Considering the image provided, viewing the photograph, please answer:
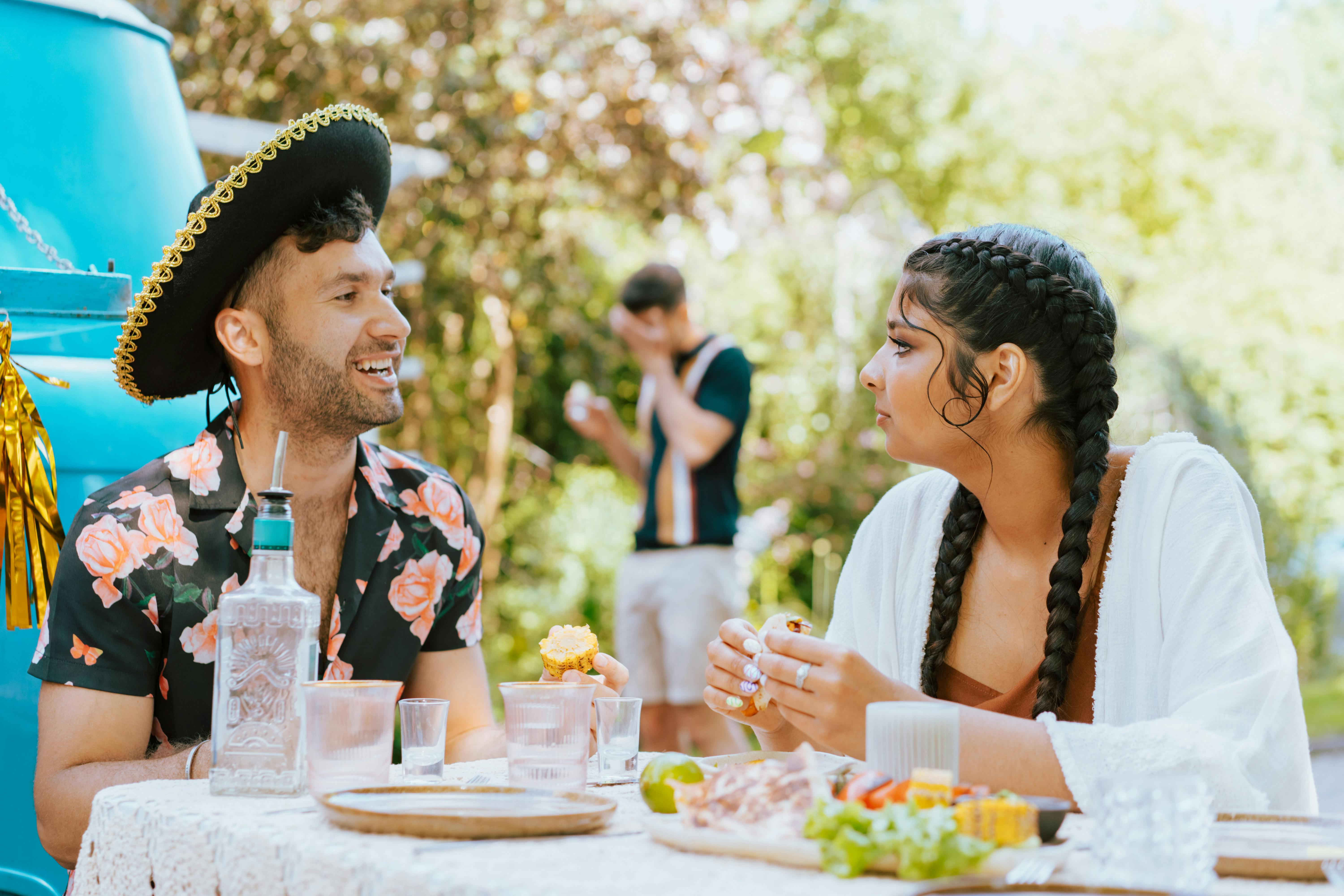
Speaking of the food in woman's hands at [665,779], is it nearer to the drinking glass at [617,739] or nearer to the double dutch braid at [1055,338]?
the drinking glass at [617,739]

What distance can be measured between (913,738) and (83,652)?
135cm

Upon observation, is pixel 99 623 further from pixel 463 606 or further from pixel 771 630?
pixel 771 630

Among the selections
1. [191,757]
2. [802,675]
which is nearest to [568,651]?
[802,675]

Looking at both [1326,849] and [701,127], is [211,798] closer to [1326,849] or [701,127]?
[1326,849]

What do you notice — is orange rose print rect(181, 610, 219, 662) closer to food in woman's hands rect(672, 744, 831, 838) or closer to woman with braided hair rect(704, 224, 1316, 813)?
woman with braided hair rect(704, 224, 1316, 813)

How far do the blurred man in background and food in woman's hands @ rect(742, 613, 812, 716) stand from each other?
339cm

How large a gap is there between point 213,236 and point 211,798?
111 centimetres

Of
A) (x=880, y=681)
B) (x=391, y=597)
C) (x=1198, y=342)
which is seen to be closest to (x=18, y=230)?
(x=391, y=597)

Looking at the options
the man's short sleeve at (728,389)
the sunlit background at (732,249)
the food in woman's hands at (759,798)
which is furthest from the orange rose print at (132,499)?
the man's short sleeve at (728,389)

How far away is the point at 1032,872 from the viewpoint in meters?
1.15

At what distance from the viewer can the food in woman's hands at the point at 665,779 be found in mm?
1473

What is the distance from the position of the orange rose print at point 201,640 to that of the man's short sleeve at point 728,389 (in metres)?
3.36

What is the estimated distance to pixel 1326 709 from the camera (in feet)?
30.0

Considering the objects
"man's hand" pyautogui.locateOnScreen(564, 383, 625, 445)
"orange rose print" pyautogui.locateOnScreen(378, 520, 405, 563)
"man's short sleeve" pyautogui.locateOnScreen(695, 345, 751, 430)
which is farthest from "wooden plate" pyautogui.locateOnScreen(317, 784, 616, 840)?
"man's hand" pyautogui.locateOnScreen(564, 383, 625, 445)
